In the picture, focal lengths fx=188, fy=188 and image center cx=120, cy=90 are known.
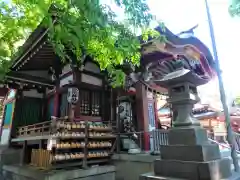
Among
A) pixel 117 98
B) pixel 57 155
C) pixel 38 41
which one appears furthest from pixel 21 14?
pixel 117 98

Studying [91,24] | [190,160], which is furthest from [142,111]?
[91,24]

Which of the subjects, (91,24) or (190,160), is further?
(190,160)

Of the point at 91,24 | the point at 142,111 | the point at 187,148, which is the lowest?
the point at 187,148

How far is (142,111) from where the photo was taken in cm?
862

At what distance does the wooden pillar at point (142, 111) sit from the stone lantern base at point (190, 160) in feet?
13.6

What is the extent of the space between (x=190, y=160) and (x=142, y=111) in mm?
4895

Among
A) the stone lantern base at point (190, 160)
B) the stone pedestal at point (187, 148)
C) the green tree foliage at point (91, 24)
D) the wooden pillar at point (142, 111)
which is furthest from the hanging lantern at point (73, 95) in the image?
the stone lantern base at point (190, 160)

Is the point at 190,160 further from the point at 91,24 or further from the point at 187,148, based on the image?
the point at 91,24

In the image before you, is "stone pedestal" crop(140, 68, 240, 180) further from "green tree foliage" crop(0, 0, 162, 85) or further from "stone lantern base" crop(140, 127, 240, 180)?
"green tree foliage" crop(0, 0, 162, 85)

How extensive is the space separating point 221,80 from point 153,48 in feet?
7.68

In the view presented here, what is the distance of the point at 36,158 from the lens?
7258mm

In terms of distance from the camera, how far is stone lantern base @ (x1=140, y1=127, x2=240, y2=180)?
11.6 ft

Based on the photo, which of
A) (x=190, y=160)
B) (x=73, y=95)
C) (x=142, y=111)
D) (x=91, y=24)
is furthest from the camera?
(x=142, y=111)

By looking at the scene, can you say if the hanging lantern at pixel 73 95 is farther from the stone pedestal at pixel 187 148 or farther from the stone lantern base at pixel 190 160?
the stone lantern base at pixel 190 160
